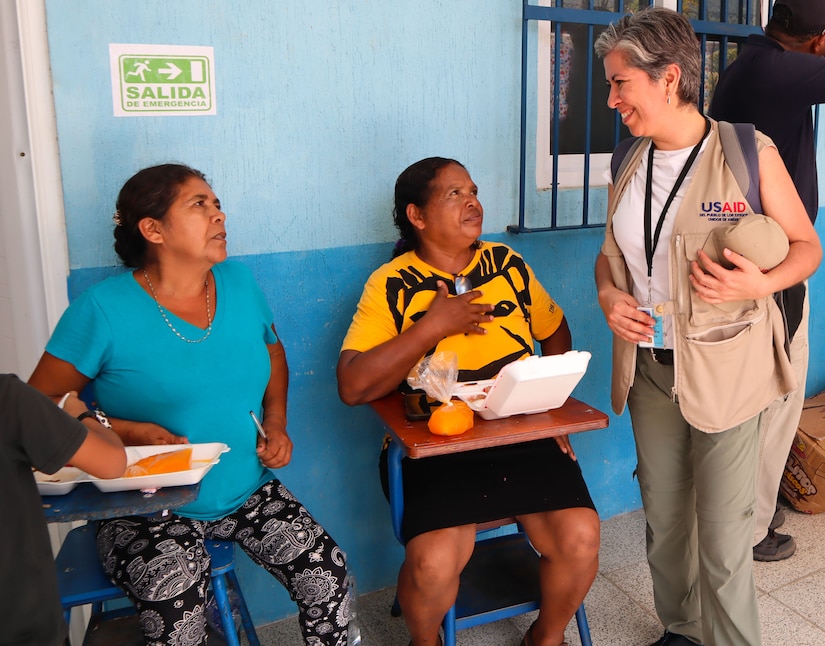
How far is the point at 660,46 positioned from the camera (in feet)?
5.89

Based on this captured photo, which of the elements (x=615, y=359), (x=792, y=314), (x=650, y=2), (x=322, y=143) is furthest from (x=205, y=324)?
(x=650, y=2)

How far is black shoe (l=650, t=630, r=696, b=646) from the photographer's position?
2178 mm

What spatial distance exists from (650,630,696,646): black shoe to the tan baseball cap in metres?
1.14

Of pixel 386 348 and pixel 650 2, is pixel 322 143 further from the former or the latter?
pixel 650 2

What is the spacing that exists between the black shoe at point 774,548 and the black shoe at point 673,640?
2.44ft

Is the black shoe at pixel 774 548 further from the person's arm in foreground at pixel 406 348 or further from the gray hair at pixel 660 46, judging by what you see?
the gray hair at pixel 660 46

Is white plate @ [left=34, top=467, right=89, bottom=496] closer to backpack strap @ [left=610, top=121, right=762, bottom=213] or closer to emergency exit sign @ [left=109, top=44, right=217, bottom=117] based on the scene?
emergency exit sign @ [left=109, top=44, right=217, bottom=117]

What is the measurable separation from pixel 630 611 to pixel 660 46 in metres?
1.75

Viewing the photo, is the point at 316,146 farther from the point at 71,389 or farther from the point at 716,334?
the point at 716,334

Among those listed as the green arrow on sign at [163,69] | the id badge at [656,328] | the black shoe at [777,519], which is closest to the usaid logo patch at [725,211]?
the id badge at [656,328]

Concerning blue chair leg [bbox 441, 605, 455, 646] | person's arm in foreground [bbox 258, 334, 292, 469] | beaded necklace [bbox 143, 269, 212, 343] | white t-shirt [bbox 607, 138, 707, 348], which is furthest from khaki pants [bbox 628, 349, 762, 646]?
beaded necklace [bbox 143, 269, 212, 343]

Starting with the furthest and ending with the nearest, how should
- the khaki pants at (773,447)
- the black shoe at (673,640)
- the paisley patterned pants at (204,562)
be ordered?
the khaki pants at (773,447)
the black shoe at (673,640)
the paisley patterned pants at (204,562)

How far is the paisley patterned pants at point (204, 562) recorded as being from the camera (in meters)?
1.62

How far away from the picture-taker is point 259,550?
6.13 ft
